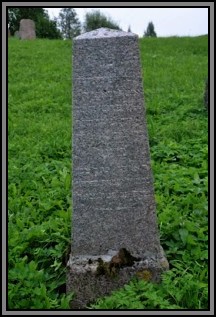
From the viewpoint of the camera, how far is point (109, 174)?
322 centimetres

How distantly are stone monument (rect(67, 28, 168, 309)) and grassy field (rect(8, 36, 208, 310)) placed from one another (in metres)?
0.16

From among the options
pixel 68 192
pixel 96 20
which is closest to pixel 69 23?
pixel 96 20

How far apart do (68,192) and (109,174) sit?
1569 mm

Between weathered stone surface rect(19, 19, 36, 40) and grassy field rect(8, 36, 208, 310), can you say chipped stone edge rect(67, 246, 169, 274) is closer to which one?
grassy field rect(8, 36, 208, 310)

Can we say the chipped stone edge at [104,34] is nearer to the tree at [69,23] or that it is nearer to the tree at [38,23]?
the tree at [38,23]

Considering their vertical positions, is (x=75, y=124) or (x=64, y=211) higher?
(x=75, y=124)

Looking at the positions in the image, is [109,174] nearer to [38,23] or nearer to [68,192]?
[68,192]

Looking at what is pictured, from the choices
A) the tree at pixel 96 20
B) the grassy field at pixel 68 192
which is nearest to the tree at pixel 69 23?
the tree at pixel 96 20

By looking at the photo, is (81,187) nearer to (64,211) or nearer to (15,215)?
(64,211)

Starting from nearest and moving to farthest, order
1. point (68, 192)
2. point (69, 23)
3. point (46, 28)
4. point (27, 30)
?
1. point (68, 192)
2. point (27, 30)
3. point (46, 28)
4. point (69, 23)

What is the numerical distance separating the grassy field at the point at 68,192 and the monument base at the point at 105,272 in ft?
0.32

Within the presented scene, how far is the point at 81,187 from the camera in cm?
323
